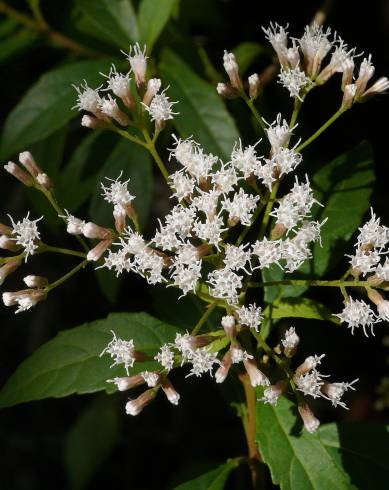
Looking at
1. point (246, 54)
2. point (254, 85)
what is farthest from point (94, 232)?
point (246, 54)

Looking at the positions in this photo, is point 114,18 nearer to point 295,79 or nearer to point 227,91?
point 227,91

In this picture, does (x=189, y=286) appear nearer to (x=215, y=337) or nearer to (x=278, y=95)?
(x=215, y=337)

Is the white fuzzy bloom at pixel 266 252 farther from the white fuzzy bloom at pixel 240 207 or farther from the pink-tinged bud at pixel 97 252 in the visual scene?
the pink-tinged bud at pixel 97 252

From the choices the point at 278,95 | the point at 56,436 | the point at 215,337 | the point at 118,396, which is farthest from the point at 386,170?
the point at 56,436

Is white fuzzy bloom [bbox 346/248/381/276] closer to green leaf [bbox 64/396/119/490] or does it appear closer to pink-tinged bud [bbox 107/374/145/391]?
pink-tinged bud [bbox 107/374/145/391]

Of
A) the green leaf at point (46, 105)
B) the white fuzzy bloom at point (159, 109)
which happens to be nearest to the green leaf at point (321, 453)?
the white fuzzy bloom at point (159, 109)

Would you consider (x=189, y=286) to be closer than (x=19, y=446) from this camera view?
Yes
